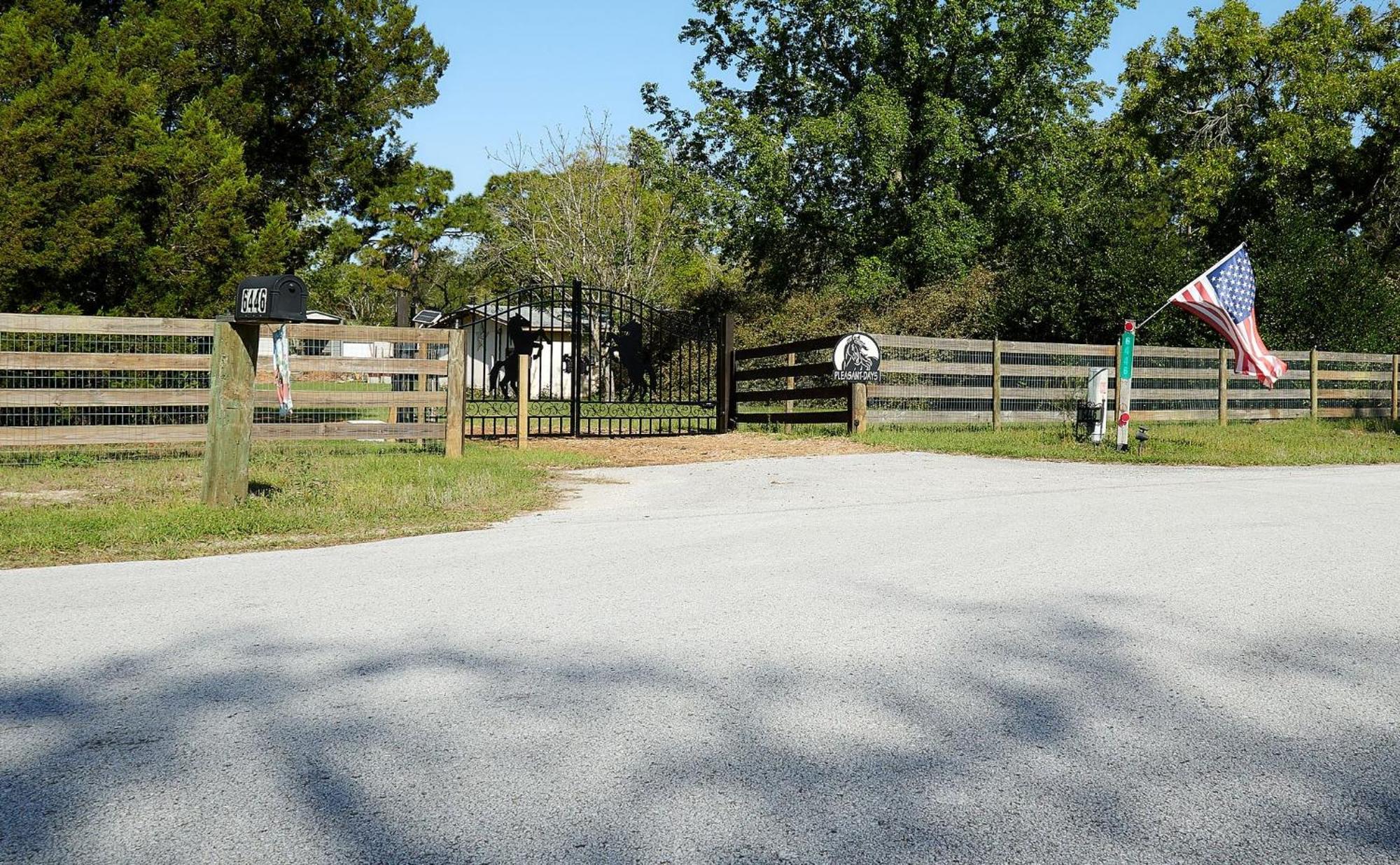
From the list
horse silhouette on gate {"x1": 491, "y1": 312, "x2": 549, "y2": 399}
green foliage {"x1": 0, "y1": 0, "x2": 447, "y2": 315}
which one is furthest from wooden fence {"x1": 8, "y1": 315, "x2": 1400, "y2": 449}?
horse silhouette on gate {"x1": 491, "y1": 312, "x2": 549, "y2": 399}

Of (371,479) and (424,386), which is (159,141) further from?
(371,479)

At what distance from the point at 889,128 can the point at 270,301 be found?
2012 cm

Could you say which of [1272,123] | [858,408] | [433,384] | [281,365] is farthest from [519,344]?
[1272,123]

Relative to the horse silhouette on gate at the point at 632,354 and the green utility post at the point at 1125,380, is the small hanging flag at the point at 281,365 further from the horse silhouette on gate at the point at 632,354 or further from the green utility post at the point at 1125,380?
the green utility post at the point at 1125,380

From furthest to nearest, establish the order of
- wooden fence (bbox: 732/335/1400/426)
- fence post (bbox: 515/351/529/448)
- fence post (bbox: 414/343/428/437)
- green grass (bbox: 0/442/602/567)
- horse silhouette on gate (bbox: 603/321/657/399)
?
wooden fence (bbox: 732/335/1400/426)
horse silhouette on gate (bbox: 603/321/657/399)
fence post (bbox: 515/351/529/448)
fence post (bbox: 414/343/428/437)
green grass (bbox: 0/442/602/567)

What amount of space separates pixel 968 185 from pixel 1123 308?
288 inches

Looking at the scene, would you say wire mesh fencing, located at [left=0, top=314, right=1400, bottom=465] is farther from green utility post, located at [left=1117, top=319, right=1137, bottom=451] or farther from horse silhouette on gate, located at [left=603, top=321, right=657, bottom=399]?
green utility post, located at [left=1117, top=319, right=1137, bottom=451]

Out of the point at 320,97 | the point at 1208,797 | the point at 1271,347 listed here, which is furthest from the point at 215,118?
the point at 1271,347

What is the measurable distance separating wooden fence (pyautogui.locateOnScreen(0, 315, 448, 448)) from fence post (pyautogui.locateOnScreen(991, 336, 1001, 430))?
9422mm

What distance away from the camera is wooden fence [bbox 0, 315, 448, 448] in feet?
34.7

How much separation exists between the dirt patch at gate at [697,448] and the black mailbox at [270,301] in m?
5.93

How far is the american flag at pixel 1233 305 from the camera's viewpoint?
50.0ft

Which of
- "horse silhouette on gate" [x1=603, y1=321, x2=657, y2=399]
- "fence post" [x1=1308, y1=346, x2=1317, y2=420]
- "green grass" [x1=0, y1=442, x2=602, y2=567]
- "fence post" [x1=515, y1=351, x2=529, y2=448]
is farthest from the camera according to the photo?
"fence post" [x1=1308, y1=346, x2=1317, y2=420]

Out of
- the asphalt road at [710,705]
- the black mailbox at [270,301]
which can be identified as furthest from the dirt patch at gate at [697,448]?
the asphalt road at [710,705]
